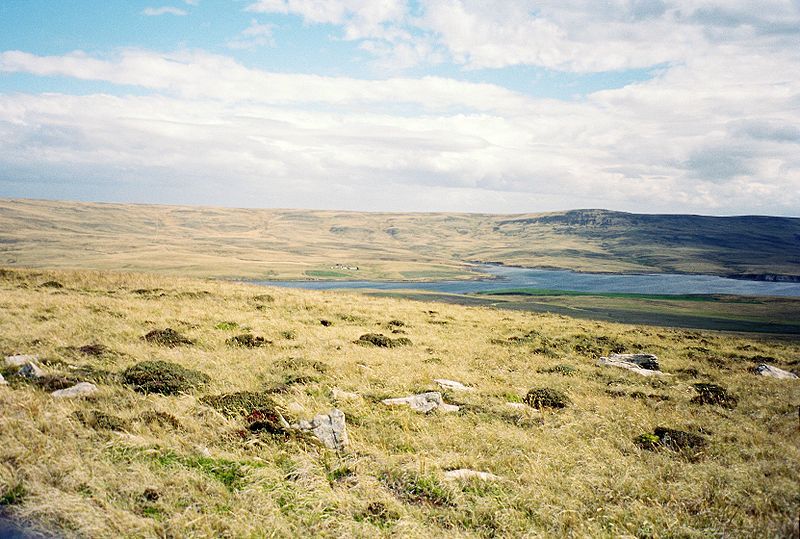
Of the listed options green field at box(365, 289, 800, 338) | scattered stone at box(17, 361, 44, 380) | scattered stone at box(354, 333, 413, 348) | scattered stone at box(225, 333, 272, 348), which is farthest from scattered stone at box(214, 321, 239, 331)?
green field at box(365, 289, 800, 338)

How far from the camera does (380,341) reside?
21.3 meters

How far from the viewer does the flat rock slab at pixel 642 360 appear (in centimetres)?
2094

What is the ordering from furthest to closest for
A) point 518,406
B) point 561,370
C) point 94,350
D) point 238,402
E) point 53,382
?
1. point 561,370
2. point 94,350
3. point 518,406
4. point 53,382
5. point 238,402

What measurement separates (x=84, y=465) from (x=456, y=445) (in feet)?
22.8

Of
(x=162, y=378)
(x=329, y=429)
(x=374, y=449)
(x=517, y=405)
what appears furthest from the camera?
(x=517, y=405)

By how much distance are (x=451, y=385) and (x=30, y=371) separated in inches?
464

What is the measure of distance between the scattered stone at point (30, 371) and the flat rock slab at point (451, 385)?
11056 millimetres

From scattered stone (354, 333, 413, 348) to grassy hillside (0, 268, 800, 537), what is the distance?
5.85ft

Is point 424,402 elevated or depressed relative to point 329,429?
depressed

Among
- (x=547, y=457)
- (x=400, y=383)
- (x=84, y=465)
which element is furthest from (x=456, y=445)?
(x=84, y=465)

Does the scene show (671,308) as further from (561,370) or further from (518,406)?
(518,406)

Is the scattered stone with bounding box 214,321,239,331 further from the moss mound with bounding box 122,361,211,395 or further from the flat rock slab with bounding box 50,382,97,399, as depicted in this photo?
the flat rock slab with bounding box 50,382,97,399

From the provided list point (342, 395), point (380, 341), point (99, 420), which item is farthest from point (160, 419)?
point (380, 341)

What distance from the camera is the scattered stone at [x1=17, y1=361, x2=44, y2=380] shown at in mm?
12078
